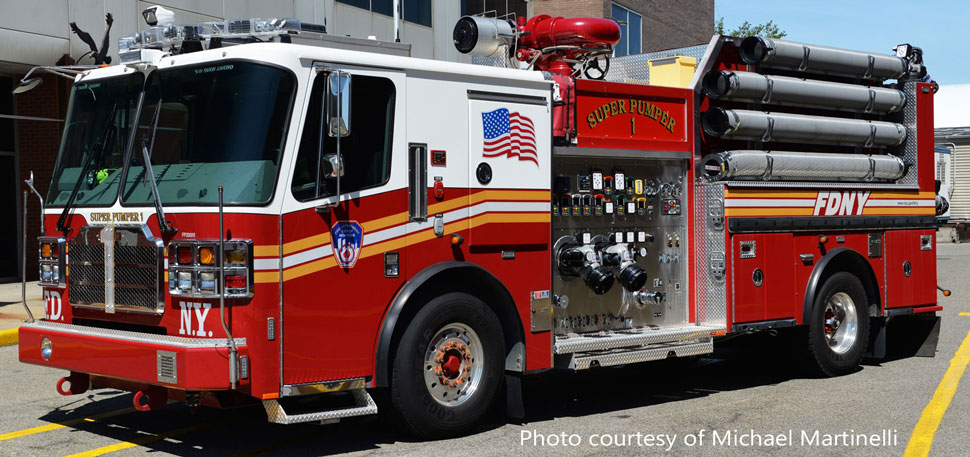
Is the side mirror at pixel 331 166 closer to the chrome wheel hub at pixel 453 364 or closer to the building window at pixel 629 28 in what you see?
the chrome wheel hub at pixel 453 364

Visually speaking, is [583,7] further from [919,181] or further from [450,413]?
[450,413]

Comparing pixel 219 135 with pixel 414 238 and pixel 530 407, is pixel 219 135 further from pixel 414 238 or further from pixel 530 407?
pixel 530 407

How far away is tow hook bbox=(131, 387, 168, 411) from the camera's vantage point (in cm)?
651

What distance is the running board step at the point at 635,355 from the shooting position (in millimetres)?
7918

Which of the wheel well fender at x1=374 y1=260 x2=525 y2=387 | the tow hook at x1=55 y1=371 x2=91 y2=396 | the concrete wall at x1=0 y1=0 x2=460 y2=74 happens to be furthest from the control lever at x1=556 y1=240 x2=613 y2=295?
the concrete wall at x1=0 y1=0 x2=460 y2=74

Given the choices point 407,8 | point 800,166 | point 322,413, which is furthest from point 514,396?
point 407,8

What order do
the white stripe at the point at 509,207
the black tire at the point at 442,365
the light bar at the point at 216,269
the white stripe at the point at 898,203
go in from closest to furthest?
the light bar at the point at 216,269
the black tire at the point at 442,365
the white stripe at the point at 509,207
the white stripe at the point at 898,203

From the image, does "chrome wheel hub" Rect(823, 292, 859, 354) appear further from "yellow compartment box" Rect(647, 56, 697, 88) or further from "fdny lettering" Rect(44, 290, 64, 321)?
"fdny lettering" Rect(44, 290, 64, 321)

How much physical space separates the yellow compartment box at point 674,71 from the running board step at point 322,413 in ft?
14.2

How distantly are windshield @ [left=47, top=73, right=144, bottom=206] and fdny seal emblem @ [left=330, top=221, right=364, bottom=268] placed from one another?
1495 millimetres

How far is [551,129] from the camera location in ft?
26.2

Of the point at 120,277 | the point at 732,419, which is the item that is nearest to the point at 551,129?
the point at 732,419

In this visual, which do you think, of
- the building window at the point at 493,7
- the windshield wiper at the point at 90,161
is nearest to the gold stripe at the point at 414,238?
the windshield wiper at the point at 90,161

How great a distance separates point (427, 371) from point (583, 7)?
2827 centimetres
